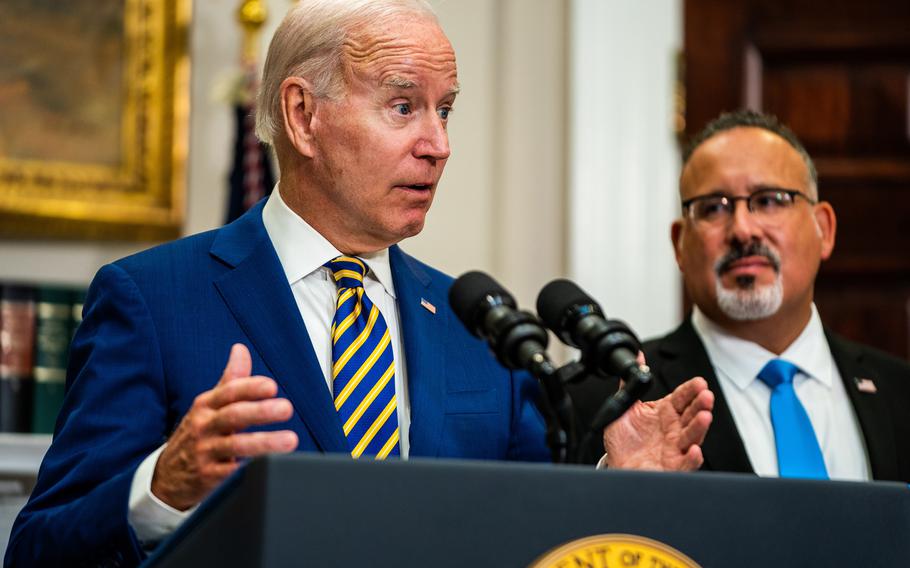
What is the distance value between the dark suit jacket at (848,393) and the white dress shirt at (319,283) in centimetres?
83

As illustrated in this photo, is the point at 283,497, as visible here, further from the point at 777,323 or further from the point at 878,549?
the point at 777,323

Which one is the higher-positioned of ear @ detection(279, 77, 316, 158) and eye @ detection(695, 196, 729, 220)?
ear @ detection(279, 77, 316, 158)

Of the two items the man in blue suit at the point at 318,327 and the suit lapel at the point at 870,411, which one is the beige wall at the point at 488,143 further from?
the man in blue suit at the point at 318,327

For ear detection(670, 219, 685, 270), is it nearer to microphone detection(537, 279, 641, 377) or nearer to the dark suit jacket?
the dark suit jacket

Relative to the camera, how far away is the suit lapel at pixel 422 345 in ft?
6.74

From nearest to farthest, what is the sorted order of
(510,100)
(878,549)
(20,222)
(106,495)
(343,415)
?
(878,549), (106,495), (343,415), (20,222), (510,100)

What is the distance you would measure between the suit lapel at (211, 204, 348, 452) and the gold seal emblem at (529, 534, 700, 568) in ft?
2.18

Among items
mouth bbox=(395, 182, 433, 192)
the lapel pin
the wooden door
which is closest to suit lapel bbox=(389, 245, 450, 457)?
mouth bbox=(395, 182, 433, 192)

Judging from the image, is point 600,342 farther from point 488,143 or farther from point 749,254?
point 488,143

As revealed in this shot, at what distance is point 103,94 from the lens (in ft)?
13.4

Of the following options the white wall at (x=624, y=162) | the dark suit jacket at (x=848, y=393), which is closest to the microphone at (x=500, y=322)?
the dark suit jacket at (x=848, y=393)

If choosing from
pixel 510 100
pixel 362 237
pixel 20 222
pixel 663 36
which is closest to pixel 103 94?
pixel 20 222

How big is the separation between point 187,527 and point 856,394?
80.7 inches

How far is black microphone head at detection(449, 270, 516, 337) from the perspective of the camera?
5.17ft
